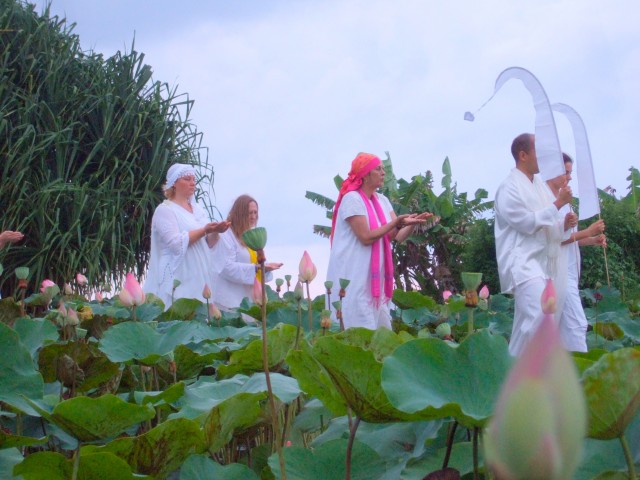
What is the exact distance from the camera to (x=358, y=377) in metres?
0.86

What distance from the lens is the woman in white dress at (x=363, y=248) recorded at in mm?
4590

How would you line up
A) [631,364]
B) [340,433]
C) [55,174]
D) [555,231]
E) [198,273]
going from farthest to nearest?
[55,174] → [198,273] → [555,231] → [340,433] → [631,364]

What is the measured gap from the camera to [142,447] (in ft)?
3.24

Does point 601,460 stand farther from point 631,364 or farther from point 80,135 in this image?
point 80,135

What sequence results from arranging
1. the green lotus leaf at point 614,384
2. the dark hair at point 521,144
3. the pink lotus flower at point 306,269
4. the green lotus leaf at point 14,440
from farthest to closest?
the dark hair at point 521,144 → the pink lotus flower at point 306,269 → the green lotus leaf at point 14,440 → the green lotus leaf at point 614,384

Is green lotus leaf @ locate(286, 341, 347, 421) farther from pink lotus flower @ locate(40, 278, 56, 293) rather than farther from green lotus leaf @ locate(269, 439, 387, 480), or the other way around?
pink lotus flower @ locate(40, 278, 56, 293)

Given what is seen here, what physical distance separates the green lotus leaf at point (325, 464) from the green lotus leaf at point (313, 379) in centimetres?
6

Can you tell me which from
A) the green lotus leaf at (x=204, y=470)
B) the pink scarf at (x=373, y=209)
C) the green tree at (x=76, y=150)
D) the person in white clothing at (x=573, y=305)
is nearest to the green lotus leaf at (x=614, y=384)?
the green lotus leaf at (x=204, y=470)

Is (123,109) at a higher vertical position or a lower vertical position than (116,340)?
higher

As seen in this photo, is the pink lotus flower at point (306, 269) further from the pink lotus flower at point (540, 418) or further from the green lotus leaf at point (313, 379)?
the pink lotus flower at point (540, 418)

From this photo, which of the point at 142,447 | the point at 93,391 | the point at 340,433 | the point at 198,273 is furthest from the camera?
the point at 198,273

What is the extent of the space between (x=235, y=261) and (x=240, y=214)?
0.30 metres

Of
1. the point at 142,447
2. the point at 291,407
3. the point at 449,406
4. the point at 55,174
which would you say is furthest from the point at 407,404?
the point at 55,174

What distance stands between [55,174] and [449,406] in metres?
11.1
